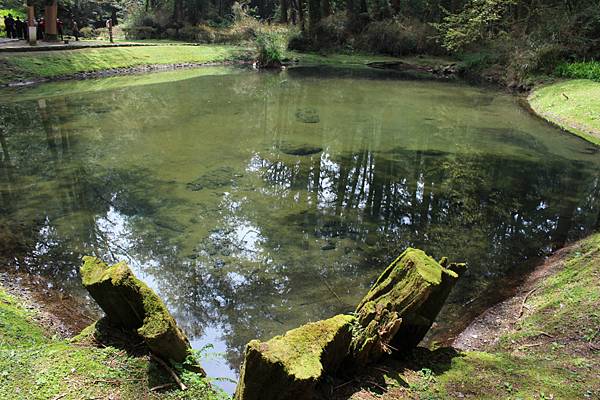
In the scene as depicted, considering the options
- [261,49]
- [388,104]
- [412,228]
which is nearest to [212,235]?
[412,228]

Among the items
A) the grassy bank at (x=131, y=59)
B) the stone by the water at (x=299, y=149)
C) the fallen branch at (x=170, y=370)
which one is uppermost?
the grassy bank at (x=131, y=59)

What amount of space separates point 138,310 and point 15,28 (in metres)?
35.5

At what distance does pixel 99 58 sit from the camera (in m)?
30.1

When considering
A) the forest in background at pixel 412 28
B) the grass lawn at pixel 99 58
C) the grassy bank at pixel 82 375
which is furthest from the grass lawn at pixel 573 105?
the grass lawn at pixel 99 58

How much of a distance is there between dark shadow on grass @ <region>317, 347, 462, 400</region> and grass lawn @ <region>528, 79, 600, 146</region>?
15448mm

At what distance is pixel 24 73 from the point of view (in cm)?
2467

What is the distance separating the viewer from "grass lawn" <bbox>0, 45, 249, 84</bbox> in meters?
24.8

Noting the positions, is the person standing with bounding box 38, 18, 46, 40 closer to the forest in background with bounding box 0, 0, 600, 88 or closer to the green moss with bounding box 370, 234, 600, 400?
the forest in background with bounding box 0, 0, 600, 88

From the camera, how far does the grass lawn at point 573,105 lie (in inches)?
728

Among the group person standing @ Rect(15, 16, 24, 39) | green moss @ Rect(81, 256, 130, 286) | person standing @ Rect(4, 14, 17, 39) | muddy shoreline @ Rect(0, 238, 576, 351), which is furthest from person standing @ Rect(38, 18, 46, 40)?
green moss @ Rect(81, 256, 130, 286)

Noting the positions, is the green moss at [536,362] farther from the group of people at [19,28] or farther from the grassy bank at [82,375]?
the group of people at [19,28]

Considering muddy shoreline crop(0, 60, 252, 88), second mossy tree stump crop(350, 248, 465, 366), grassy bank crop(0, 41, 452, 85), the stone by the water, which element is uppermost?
grassy bank crop(0, 41, 452, 85)

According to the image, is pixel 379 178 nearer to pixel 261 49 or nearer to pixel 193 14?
pixel 261 49

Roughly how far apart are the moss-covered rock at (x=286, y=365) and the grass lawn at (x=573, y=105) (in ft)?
54.9
